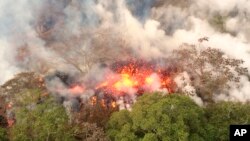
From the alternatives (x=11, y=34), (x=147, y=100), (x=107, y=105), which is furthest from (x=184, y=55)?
(x=11, y=34)

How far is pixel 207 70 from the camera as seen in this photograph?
84.4 meters

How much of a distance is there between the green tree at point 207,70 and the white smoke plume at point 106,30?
59.6 ft

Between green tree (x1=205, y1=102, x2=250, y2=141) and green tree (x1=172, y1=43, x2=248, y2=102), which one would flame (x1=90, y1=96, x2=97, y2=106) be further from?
green tree (x1=205, y1=102, x2=250, y2=141)

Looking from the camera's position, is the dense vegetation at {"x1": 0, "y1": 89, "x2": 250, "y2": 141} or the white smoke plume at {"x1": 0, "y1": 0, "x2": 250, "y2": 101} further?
the white smoke plume at {"x1": 0, "y1": 0, "x2": 250, "y2": 101}

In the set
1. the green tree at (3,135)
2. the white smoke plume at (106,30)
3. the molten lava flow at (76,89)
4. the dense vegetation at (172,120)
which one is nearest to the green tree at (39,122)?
the green tree at (3,135)

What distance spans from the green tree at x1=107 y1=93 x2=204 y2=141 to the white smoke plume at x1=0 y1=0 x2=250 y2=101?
33.8 m

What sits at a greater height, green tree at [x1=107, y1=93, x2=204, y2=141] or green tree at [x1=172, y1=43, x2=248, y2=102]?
green tree at [x1=172, y1=43, x2=248, y2=102]

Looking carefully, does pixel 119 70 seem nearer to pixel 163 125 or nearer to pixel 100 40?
pixel 100 40

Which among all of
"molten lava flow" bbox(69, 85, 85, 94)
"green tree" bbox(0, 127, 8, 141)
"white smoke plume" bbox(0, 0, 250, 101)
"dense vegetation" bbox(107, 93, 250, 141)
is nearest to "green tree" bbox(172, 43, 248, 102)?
"dense vegetation" bbox(107, 93, 250, 141)

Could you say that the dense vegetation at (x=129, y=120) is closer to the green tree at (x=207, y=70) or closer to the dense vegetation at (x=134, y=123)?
the dense vegetation at (x=134, y=123)

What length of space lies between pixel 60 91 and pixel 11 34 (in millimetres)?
18465

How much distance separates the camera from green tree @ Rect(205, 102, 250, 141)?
6814 centimetres

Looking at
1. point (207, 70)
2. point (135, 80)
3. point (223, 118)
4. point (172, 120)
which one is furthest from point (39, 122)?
point (135, 80)

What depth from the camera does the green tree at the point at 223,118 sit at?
2683 inches
